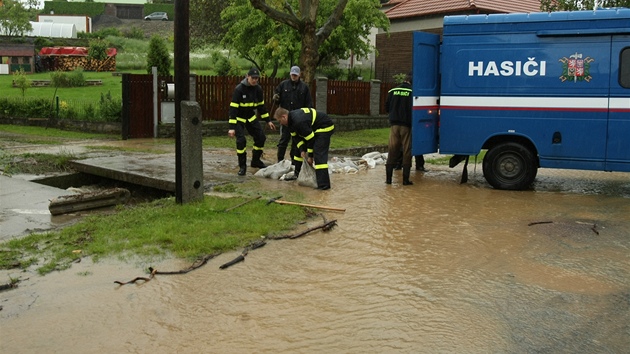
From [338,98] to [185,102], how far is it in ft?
52.0

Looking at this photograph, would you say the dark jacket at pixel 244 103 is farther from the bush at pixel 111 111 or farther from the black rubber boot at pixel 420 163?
the bush at pixel 111 111

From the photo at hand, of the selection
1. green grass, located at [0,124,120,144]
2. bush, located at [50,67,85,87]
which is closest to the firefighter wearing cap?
green grass, located at [0,124,120,144]

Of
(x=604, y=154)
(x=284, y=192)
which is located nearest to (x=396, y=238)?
(x=284, y=192)

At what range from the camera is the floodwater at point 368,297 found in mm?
4945

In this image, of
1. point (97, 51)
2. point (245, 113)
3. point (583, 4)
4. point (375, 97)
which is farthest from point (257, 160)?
point (97, 51)

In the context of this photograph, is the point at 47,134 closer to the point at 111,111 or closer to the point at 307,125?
the point at 111,111

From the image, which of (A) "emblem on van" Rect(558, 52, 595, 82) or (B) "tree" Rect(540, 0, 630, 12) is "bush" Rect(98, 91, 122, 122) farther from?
(B) "tree" Rect(540, 0, 630, 12)

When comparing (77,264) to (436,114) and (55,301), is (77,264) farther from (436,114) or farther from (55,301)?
(436,114)

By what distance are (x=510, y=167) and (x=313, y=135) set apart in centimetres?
354

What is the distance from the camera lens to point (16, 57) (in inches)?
1837

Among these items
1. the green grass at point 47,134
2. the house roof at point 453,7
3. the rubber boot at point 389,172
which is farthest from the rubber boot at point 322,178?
the house roof at point 453,7

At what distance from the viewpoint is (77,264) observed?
6.68 metres

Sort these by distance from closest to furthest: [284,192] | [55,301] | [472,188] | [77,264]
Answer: [55,301] < [77,264] < [284,192] < [472,188]

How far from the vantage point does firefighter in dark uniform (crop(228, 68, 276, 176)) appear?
40.4 feet
